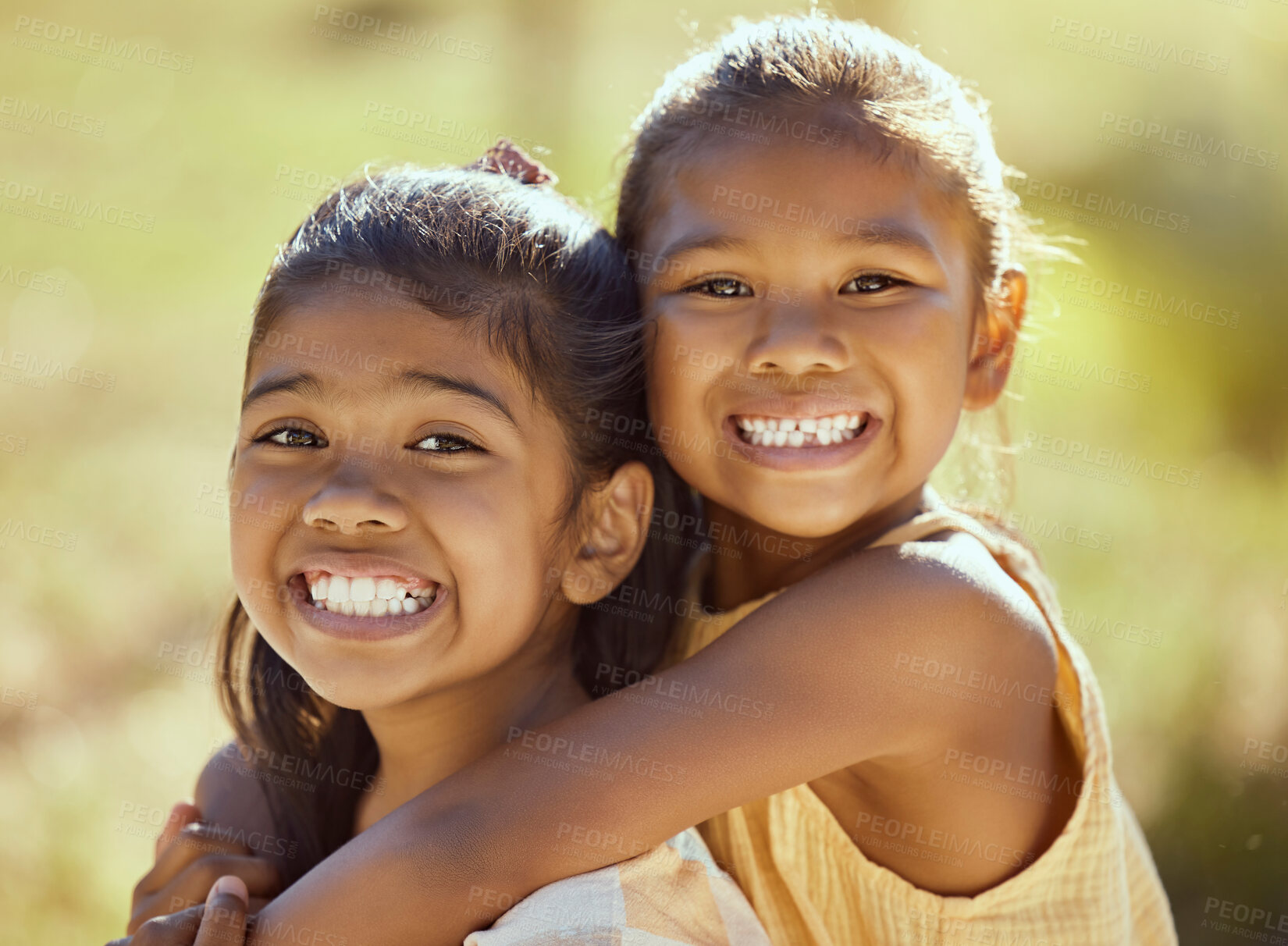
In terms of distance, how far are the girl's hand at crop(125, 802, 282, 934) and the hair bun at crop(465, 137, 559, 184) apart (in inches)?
54.1

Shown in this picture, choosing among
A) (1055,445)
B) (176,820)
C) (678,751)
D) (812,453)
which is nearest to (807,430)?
(812,453)

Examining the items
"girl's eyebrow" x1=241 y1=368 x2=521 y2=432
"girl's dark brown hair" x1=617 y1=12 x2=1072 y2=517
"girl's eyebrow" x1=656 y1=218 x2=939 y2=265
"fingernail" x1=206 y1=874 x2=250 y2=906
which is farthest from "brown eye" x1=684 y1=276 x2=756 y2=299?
"fingernail" x1=206 y1=874 x2=250 y2=906

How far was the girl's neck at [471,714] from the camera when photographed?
212cm

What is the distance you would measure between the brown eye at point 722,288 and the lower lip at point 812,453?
23 centimetres

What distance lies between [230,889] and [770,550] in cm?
118

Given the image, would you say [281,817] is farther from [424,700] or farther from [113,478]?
[113,478]

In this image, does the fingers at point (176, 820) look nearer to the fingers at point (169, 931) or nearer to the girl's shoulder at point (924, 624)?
the fingers at point (169, 931)

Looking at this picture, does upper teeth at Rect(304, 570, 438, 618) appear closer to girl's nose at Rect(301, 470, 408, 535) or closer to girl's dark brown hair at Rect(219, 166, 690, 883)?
girl's nose at Rect(301, 470, 408, 535)

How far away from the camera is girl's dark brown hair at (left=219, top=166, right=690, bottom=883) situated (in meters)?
1.95

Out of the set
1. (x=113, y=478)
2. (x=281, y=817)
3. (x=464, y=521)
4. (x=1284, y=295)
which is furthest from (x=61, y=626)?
(x=1284, y=295)

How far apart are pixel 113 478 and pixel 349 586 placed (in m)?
4.06

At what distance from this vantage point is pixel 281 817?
8.00ft

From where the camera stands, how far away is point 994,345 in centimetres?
246

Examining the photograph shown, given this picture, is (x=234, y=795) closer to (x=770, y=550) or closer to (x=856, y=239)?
(x=770, y=550)
